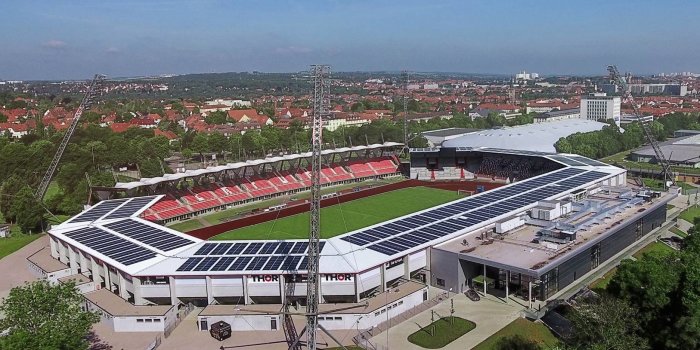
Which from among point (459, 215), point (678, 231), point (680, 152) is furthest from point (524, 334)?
point (680, 152)

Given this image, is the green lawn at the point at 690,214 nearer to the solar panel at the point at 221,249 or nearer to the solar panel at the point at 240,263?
the solar panel at the point at 240,263

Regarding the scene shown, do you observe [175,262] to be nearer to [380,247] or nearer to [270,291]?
[270,291]

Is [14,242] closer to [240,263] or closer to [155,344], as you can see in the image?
[240,263]

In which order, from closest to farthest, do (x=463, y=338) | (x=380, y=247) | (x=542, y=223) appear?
(x=463, y=338), (x=380, y=247), (x=542, y=223)

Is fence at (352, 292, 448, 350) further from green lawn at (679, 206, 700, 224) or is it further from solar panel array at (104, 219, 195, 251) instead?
green lawn at (679, 206, 700, 224)

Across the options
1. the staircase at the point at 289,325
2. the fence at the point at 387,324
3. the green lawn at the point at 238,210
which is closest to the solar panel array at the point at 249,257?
the staircase at the point at 289,325

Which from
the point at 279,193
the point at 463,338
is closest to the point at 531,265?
the point at 463,338

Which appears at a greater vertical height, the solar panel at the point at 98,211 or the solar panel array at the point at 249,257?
the solar panel at the point at 98,211
